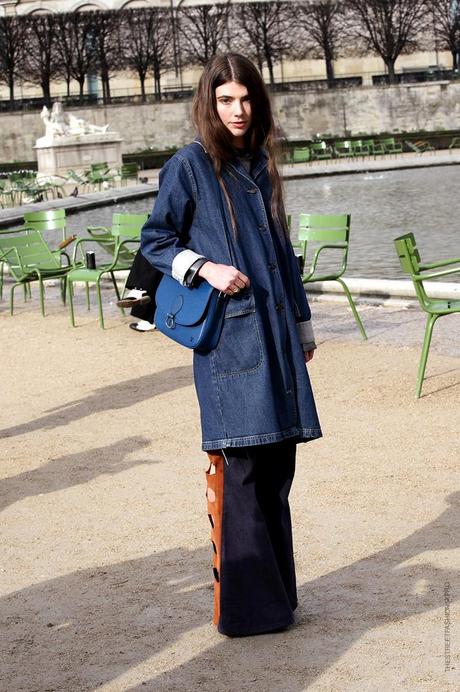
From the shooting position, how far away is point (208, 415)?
130 inches

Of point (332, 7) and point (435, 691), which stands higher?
point (332, 7)

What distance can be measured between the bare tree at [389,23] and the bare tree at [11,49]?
41.1 ft

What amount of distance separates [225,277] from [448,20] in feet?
169

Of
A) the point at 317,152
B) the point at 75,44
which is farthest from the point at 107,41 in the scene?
the point at 317,152

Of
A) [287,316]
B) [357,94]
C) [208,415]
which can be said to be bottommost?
[208,415]

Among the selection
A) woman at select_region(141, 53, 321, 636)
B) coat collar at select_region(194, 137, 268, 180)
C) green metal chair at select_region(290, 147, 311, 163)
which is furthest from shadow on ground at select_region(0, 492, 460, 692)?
green metal chair at select_region(290, 147, 311, 163)

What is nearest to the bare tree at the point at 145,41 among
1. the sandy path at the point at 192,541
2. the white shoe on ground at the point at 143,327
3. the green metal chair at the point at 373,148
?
the green metal chair at the point at 373,148

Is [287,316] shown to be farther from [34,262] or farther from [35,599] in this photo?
[34,262]

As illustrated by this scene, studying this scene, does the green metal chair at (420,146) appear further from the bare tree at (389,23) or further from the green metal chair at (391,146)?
the bare tree at (389,23)

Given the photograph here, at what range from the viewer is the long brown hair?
127 inches

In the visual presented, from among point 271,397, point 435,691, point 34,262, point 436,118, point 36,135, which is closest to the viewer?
point 435,691

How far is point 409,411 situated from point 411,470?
101 cm

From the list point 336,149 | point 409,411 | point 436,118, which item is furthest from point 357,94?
point 409,411

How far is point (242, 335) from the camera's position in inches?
128
